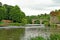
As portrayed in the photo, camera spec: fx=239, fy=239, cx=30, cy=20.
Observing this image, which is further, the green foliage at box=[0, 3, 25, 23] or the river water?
the green foliage at box=[0, 3, 25, 23]

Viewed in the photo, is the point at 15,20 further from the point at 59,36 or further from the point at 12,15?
the point at 59,36

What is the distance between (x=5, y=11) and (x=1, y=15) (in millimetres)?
2444

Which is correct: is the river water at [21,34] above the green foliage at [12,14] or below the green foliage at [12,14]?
below

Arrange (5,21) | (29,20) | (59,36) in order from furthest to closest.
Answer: (29,20)
(5,21)
(59,36)

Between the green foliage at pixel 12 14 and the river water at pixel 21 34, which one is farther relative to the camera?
the green foliage at pixel 12 14

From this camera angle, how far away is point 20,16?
58.0 m

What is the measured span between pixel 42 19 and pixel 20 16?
9940mm

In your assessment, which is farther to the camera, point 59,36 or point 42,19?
point 42,19

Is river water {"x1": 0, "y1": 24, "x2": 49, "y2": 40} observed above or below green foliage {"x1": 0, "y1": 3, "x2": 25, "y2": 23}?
below

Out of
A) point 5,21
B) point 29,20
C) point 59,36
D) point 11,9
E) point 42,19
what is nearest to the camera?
point 59,36

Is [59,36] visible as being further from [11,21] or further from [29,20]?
[29,20]

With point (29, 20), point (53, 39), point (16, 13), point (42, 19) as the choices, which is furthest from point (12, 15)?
point (53, 39)

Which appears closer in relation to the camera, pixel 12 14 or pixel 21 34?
pixel 21 34

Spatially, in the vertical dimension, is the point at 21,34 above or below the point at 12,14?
below
